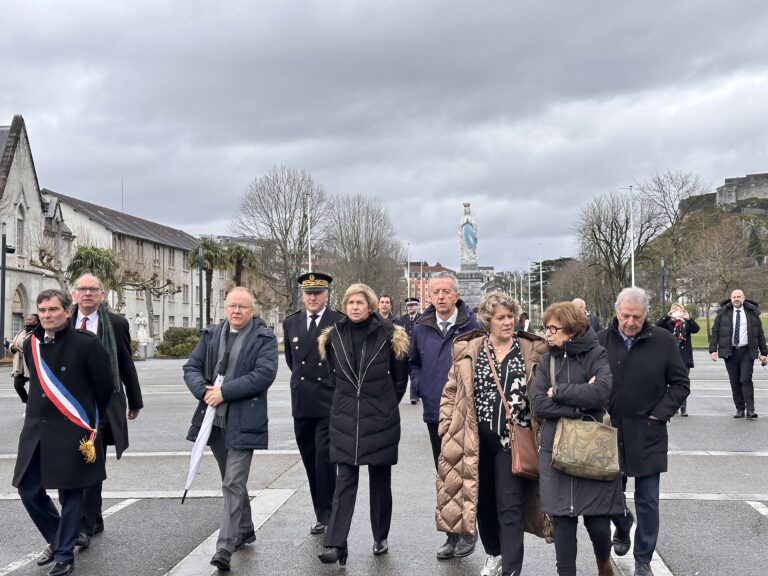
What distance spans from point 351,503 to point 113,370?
2.33 m

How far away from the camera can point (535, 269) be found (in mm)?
140375

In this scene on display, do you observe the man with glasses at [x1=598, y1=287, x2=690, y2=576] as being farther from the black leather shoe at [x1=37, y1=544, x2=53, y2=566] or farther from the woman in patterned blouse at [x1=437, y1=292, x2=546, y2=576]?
the black leather shoe at [x1=37, y1=544, x2=53, y2=566]

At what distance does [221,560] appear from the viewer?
572 centimetres

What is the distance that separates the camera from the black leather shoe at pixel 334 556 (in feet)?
19.1

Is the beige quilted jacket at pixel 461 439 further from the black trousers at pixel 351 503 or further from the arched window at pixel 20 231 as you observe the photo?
the arched window at pixel 20 231

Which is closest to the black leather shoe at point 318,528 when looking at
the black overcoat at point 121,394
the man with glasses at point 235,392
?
the man with glasses at point 235,392

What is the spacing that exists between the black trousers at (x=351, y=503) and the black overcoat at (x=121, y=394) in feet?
5.95

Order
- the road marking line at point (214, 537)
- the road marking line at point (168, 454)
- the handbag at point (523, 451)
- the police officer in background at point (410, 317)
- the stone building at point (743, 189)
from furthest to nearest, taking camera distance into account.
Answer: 1. the stone building at point (743, 189)
2. the police officer in background at point (410, 317)
3. the road marking line at point (168, 454)
4. the road marking line at point (214, 537)
5. the handbag at point (523, 451)

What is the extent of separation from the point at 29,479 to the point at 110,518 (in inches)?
64.0

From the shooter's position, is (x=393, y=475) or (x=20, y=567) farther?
(x=393, y=475)

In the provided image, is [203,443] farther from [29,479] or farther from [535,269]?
[535,269]

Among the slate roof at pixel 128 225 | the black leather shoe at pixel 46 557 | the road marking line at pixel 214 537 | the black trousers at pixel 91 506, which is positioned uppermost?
the slate roof at pixel 128 225

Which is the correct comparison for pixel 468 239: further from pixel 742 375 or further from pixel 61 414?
pixel 61 414

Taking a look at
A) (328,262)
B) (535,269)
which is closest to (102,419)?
(328,262)
